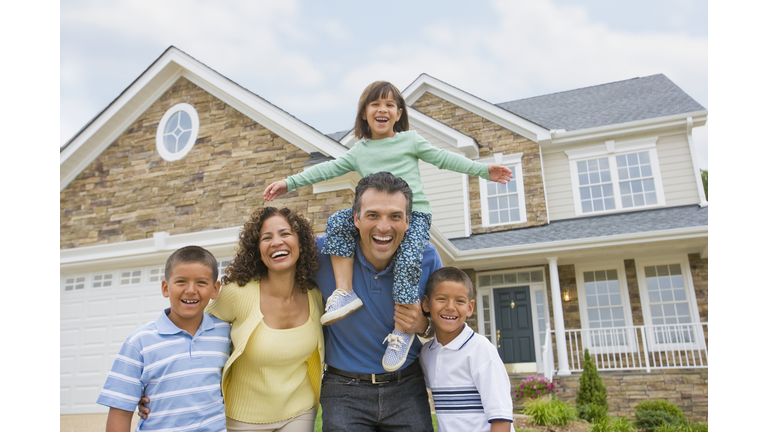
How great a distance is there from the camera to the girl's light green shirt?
314 cm

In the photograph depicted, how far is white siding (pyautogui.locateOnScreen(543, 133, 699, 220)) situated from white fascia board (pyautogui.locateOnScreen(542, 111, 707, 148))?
263 millimetres

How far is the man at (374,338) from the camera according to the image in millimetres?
2398

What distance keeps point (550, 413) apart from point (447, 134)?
6.79m

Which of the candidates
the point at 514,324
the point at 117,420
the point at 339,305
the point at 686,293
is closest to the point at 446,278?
the point at 339,305

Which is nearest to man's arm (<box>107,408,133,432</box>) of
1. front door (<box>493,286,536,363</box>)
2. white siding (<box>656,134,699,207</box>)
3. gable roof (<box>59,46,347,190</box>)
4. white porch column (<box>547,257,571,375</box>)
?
gable roof (<box>59,46,347,190</box>)

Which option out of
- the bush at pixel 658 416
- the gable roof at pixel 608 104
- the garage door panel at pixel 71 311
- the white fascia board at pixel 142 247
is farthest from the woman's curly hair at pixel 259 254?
the gable roof at pixel 608 104

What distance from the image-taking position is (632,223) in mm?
9938

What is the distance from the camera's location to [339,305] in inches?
93.5

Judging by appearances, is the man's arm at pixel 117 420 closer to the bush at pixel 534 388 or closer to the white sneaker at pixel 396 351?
the white sneaker at pixel 396 351

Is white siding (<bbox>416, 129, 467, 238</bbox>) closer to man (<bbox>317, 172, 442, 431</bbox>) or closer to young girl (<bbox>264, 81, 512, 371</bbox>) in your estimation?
young girl (<bbox>264, 81, 512, 371</bbox>)

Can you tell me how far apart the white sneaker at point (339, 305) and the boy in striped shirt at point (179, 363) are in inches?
20.1

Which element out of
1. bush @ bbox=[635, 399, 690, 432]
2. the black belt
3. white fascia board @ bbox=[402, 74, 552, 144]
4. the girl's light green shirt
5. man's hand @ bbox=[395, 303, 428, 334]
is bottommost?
bush @ bbox=[635, 399, 690, 432]
